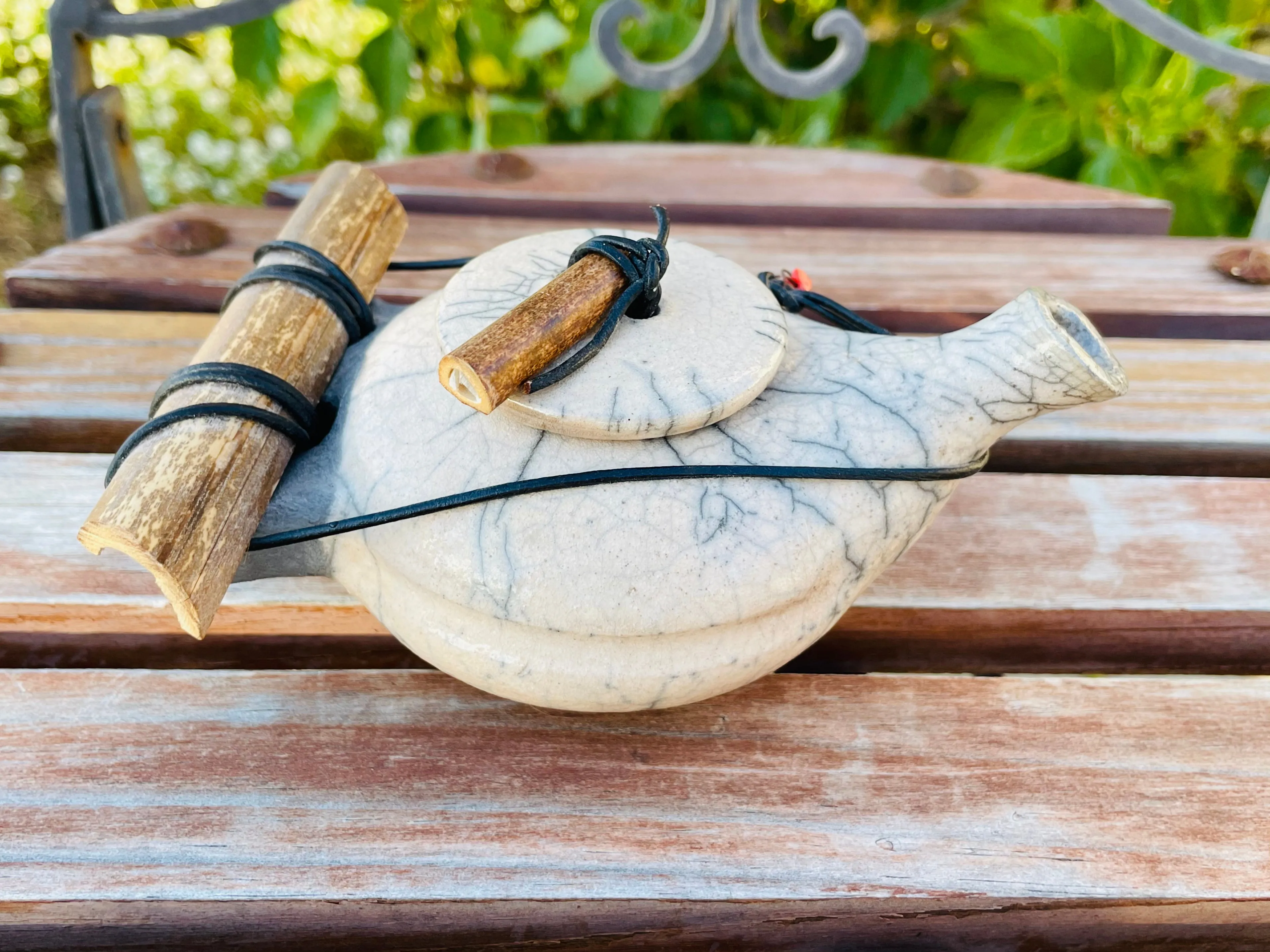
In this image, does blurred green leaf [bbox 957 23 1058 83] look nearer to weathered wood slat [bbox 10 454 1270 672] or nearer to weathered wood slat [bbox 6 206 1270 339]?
weathered wood slat [bbox 6 206 1270 339]

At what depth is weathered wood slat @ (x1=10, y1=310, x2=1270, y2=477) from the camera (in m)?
1.18

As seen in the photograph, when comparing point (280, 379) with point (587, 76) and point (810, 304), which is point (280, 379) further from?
point (587, 76)

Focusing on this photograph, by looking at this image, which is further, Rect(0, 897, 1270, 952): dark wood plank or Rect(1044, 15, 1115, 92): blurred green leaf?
Rect(1044, 15, 1115, 92): blurred green leaf

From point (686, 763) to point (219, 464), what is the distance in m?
0.49

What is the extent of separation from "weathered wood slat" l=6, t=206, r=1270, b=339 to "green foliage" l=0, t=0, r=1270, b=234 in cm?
53

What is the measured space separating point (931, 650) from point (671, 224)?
927 mm

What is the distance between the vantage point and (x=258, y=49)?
2.02m

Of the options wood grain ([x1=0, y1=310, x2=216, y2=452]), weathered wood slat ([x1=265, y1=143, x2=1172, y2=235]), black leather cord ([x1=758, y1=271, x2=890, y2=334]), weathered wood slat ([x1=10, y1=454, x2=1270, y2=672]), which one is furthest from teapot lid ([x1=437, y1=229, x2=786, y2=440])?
weathered wood slat ([x1=265, y1=143, x2=1172, y2=235])

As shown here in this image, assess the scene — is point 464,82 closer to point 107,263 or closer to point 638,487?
point 107,263

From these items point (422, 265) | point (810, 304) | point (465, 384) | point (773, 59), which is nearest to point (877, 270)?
point (773, 59)

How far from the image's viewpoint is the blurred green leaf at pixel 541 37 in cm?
213

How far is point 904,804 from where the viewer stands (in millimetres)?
842

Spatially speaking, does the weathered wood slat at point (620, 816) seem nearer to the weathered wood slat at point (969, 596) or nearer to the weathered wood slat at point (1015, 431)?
the weathered wood slat at point (969, 596)

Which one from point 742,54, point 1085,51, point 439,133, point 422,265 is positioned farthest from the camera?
point 439,133
